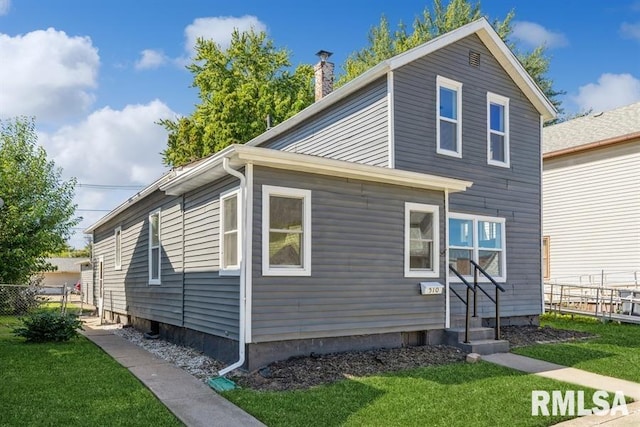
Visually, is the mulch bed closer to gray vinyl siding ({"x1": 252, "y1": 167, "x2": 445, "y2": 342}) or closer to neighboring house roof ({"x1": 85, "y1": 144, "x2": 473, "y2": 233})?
gray vinyl siding ({"x1": 252, "y1": 167, "x2": 445, "y2": 342})

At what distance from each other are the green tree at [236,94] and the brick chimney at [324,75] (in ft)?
36.6

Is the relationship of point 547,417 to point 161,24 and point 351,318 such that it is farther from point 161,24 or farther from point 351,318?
point 161,24

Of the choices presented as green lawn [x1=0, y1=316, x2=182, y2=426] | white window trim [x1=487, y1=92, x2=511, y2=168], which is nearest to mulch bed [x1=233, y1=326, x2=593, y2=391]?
green lawn [x1=0, y1=316, x2=182, y2=426]

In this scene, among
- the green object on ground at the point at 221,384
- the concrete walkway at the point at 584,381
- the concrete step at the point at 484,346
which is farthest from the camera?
the concrete step at the point at 484,346

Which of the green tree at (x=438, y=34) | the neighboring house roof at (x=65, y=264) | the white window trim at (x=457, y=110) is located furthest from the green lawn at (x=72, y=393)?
the neighboring house roof at (x=65, y=264)

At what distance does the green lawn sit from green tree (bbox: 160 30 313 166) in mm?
18881

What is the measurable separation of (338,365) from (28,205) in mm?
15165

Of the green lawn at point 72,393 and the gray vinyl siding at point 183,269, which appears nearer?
the green lawn at point 72,393

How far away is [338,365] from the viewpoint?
7.47 meters

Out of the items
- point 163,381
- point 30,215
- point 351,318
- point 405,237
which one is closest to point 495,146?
point 405,237

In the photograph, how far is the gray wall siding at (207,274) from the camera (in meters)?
7.73

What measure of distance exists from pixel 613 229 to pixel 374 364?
1198 centimetres

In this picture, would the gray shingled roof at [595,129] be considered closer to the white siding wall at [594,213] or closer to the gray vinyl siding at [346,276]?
the white siding wall at [594,213]

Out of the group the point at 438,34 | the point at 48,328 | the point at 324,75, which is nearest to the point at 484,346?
the point at 48,328
